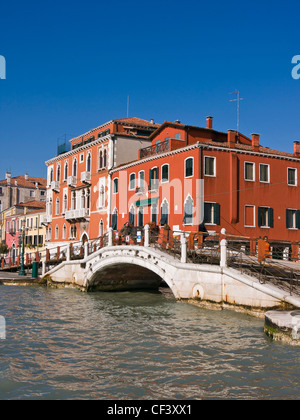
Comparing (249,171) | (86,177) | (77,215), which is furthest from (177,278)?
(77,215)

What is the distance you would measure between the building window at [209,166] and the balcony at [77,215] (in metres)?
13.9

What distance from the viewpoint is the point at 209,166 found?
2488 centimetres

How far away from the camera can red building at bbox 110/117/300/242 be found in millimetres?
24688

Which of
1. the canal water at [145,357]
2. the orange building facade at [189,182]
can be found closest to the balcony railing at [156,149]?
the orange building facade at [189,182]

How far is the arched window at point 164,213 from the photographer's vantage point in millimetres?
26766

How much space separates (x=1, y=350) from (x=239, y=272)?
7.27m

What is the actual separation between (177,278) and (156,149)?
14026 millimetres

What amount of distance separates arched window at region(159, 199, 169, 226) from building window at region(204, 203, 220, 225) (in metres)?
2.95

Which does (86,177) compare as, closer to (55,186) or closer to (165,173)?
(55,186)

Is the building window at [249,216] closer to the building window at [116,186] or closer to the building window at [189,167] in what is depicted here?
the building window at [189,167]

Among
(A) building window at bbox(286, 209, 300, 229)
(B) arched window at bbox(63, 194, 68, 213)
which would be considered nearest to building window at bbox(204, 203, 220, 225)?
(A) building window at bbox(286, 209, 300, 229)
